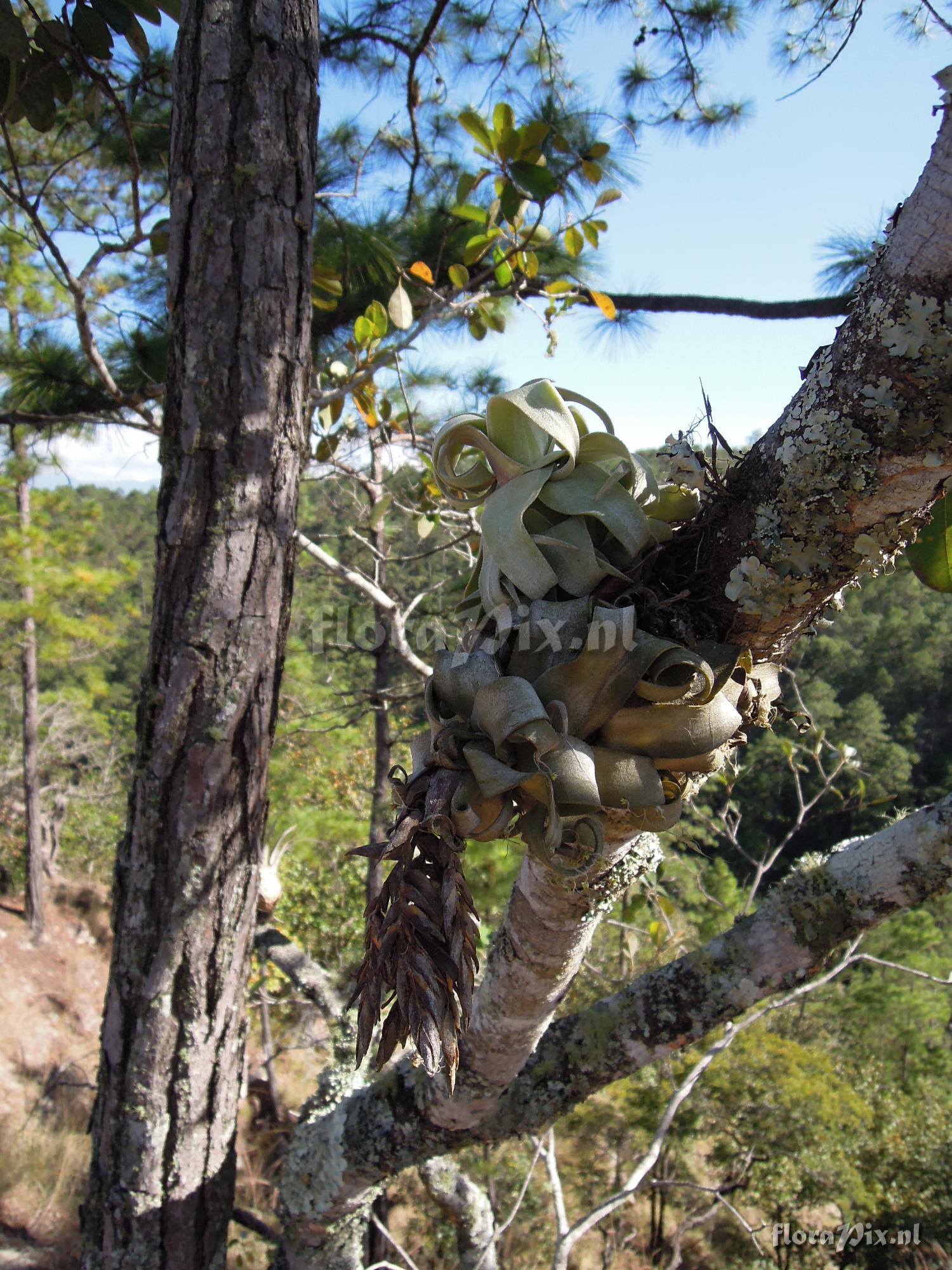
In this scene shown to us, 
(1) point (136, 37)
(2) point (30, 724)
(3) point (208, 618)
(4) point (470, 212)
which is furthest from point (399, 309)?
(2) point (30, 724)

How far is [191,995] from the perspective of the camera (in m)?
1.42

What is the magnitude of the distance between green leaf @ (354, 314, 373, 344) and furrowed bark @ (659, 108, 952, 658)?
165cm

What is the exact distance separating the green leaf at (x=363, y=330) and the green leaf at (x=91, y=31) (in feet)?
2.53

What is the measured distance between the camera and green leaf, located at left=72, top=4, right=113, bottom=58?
142 centimetres

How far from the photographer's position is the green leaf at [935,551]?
68cm

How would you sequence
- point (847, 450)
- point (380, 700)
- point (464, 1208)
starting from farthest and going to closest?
point (380, 700) < point (464, 1208) < point (847, 450)

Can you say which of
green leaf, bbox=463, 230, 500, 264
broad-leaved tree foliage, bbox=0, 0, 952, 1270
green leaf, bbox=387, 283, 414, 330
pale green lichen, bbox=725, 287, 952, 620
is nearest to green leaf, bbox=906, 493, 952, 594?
pale green lichen, bbox=725, 287, 952, 620

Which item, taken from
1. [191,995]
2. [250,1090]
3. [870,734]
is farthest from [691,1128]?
[870,734]

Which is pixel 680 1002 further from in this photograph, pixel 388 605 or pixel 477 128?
pixel 477 128

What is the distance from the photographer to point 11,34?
1.29m

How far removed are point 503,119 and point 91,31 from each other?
0.97 meters

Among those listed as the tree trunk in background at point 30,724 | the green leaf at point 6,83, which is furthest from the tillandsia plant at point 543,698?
the tree trunk in background at point 30,724

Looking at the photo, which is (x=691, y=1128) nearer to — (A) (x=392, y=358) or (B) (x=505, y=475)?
(A) (x=392, y=358)

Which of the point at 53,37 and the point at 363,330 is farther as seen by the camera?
the point at 363,330
